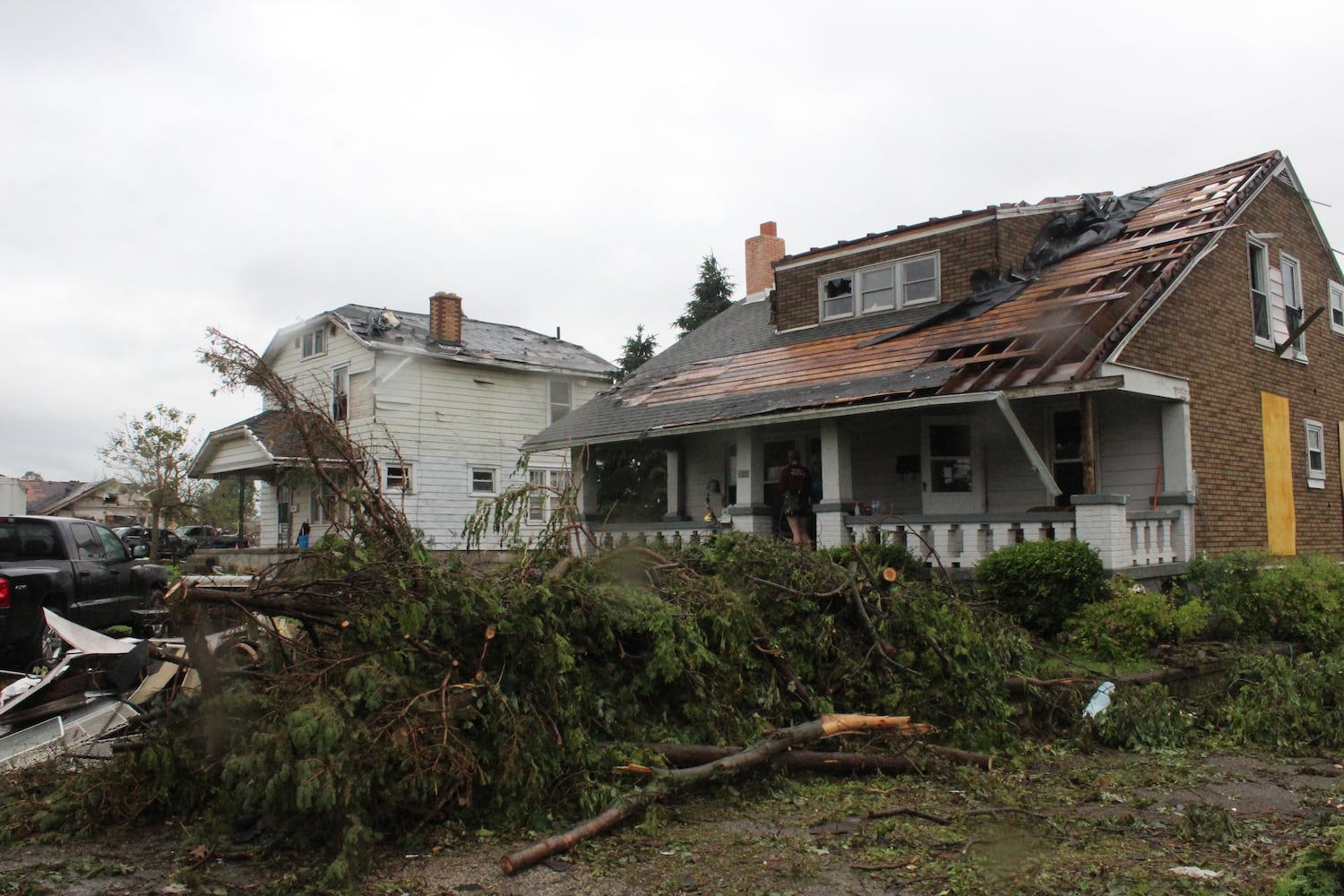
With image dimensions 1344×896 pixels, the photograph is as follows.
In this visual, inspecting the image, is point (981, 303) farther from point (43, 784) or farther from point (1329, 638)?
point (43, 784)

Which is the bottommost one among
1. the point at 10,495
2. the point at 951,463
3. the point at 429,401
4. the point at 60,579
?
the point at 60,579

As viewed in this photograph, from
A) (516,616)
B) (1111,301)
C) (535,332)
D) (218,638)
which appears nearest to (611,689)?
(516,616)

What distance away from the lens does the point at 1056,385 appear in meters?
10.6

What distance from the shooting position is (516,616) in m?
5.76

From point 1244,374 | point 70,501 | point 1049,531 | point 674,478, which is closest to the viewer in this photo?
point 1049,531

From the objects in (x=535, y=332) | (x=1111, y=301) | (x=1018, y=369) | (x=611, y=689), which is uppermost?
(x=535, y=332)

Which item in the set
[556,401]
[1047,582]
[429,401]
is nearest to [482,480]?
[429,401]

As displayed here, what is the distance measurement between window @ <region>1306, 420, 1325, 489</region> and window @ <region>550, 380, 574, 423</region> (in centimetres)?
1777

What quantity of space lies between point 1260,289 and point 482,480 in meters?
18.0

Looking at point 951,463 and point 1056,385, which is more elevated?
point 1056,385

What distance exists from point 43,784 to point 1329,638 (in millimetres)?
11590

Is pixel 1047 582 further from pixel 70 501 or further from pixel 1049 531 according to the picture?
pixel 70 501

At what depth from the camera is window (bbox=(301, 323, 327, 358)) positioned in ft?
86.4

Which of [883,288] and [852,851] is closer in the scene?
[852,851]
